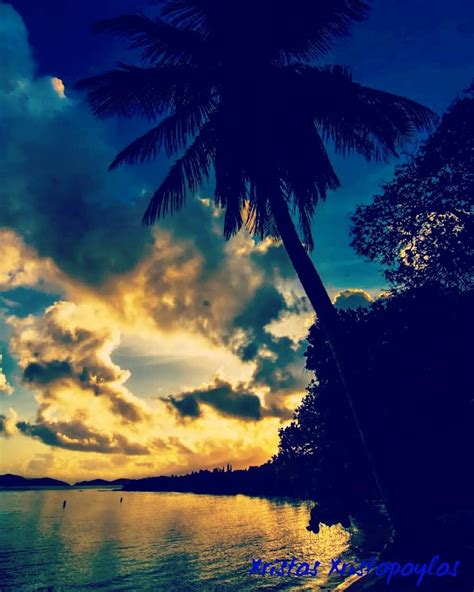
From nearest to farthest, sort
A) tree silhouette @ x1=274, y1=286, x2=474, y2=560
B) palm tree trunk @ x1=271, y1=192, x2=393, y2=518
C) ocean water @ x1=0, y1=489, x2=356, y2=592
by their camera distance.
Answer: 1. palm tree trunk @ x1=271, y1=192, x2=393, y2=518
2. tree silhouette @ x1=274, y1=286, x2=474, y2=560
3. ocean water @ x1=0, y1=489, x2=356, y2=592

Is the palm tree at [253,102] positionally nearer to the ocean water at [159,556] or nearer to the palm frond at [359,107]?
the palm frond at [359,107]

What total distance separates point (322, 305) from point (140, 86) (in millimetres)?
7666

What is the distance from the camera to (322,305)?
30.5ft

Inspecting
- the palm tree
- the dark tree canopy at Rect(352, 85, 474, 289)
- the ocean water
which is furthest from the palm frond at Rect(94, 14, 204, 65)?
the ocean water

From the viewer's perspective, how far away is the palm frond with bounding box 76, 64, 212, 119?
10.7m

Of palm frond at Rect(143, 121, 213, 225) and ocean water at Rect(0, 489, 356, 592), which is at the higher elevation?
palm frond at Rect(143, 121, 213, 225)

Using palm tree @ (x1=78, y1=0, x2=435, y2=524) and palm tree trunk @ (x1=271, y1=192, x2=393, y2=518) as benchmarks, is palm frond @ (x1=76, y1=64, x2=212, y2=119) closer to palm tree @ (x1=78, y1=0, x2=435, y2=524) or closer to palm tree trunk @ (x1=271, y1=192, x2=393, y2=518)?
palm tree @ (x1=78, y1=0, x2=435, y2=524)

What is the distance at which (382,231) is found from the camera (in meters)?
15.5

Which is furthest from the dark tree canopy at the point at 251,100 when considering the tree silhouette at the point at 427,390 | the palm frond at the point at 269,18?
the tree silhouette at the point at 427,390

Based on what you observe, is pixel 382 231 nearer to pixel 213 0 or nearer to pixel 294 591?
pixel 213 0

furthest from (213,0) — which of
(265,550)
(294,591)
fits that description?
(265,550)

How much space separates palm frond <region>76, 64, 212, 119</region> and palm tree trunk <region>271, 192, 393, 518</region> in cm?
410

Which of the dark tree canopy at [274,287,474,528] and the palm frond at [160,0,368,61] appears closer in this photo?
the palm frond at [160,0,368,61]

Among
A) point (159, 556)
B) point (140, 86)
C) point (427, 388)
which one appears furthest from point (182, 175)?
point (159, 556)
